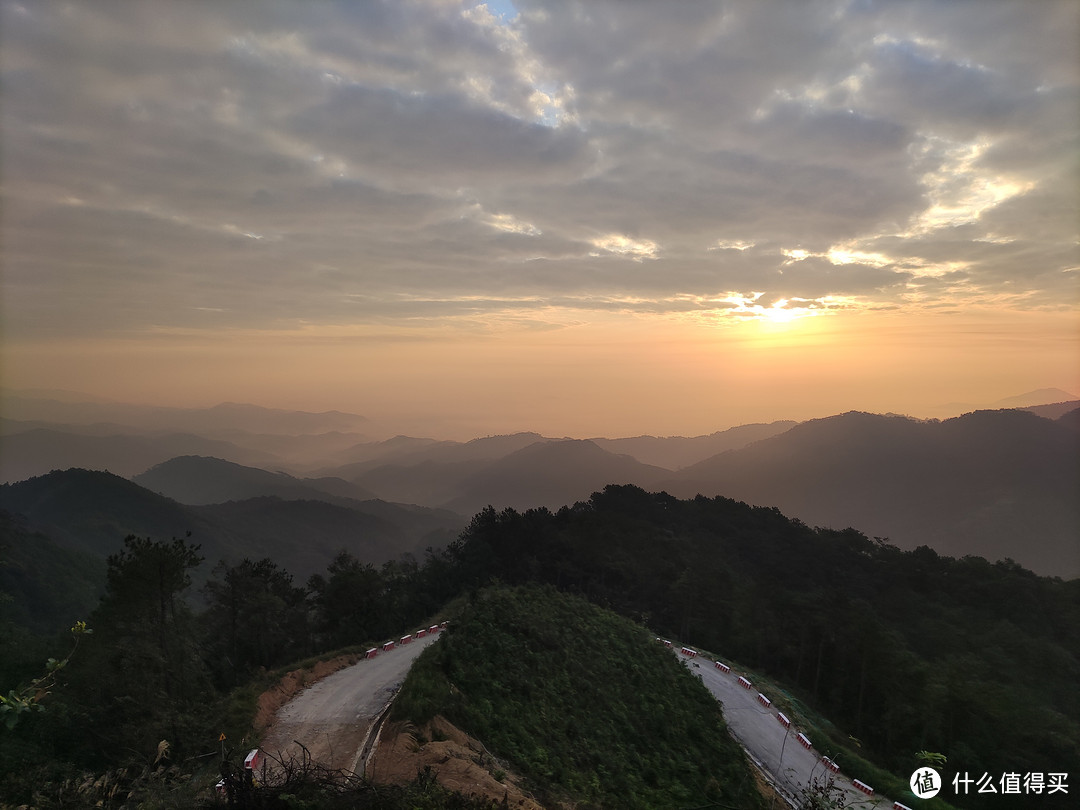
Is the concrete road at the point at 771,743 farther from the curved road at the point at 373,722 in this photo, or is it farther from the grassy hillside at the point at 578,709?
the grassy hillside at the point at 578,709

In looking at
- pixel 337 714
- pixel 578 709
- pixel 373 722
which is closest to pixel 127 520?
pixel 337 714

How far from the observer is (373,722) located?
1845 centimetres

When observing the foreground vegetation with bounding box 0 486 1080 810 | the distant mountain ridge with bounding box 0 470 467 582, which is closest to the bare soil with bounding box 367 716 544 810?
the foreground vegetation with bounding box 0 486 1080 810

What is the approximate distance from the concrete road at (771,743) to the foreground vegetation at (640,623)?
16.4 feet

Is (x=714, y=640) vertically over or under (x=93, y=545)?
over

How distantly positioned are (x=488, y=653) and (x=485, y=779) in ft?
33.2

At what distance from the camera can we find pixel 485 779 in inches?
504

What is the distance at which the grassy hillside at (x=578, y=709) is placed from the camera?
1708cm

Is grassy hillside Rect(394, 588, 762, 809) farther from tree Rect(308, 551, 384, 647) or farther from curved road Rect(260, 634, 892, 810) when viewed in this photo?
tree Rect(308, 551, 384, 647)

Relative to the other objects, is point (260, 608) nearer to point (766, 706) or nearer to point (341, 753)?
point (341, 753)

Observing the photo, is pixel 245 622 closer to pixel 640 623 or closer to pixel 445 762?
pixel 445 762

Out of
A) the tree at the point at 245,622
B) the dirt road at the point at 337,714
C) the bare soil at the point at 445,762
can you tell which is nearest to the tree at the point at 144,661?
the dirt road at the point at 337,714

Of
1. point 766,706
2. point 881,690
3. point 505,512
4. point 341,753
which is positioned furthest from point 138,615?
point 881,690

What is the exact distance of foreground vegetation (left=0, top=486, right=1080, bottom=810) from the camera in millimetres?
19109
